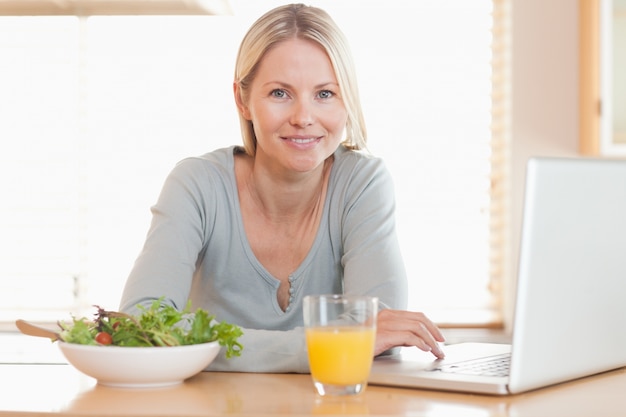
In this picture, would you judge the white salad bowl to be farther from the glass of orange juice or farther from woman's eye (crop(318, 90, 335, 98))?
woman's eye (crop(318, 90, 335, 98))

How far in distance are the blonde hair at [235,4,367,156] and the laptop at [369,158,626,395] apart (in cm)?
69

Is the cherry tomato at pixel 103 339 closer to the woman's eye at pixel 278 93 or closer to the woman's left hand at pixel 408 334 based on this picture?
the woman's left hand at pixel 408 334

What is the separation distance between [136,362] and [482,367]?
0.47 metres

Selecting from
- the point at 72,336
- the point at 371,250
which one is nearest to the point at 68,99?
the point at 371,250

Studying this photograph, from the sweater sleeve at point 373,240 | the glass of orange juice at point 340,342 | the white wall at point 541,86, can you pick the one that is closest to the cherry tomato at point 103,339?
the glass of orange juice at point 340,342

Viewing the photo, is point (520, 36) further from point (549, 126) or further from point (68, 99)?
point (68, 99)

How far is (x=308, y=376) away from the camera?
1318mm

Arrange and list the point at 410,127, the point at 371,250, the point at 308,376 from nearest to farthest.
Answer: the point at 308,376 < the point at 371,250 < the point at 410,127

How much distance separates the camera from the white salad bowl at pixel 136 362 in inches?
45.0

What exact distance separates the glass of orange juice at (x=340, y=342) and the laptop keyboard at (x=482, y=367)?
178 millimetres

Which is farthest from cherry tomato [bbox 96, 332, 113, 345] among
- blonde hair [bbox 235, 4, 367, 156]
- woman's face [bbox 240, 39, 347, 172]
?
blonde hair [bbox 235, 4, 367, 156]

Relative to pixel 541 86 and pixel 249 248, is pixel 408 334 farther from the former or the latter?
pixel 541 86

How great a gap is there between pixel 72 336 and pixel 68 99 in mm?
2181

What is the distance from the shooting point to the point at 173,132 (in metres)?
3.20
